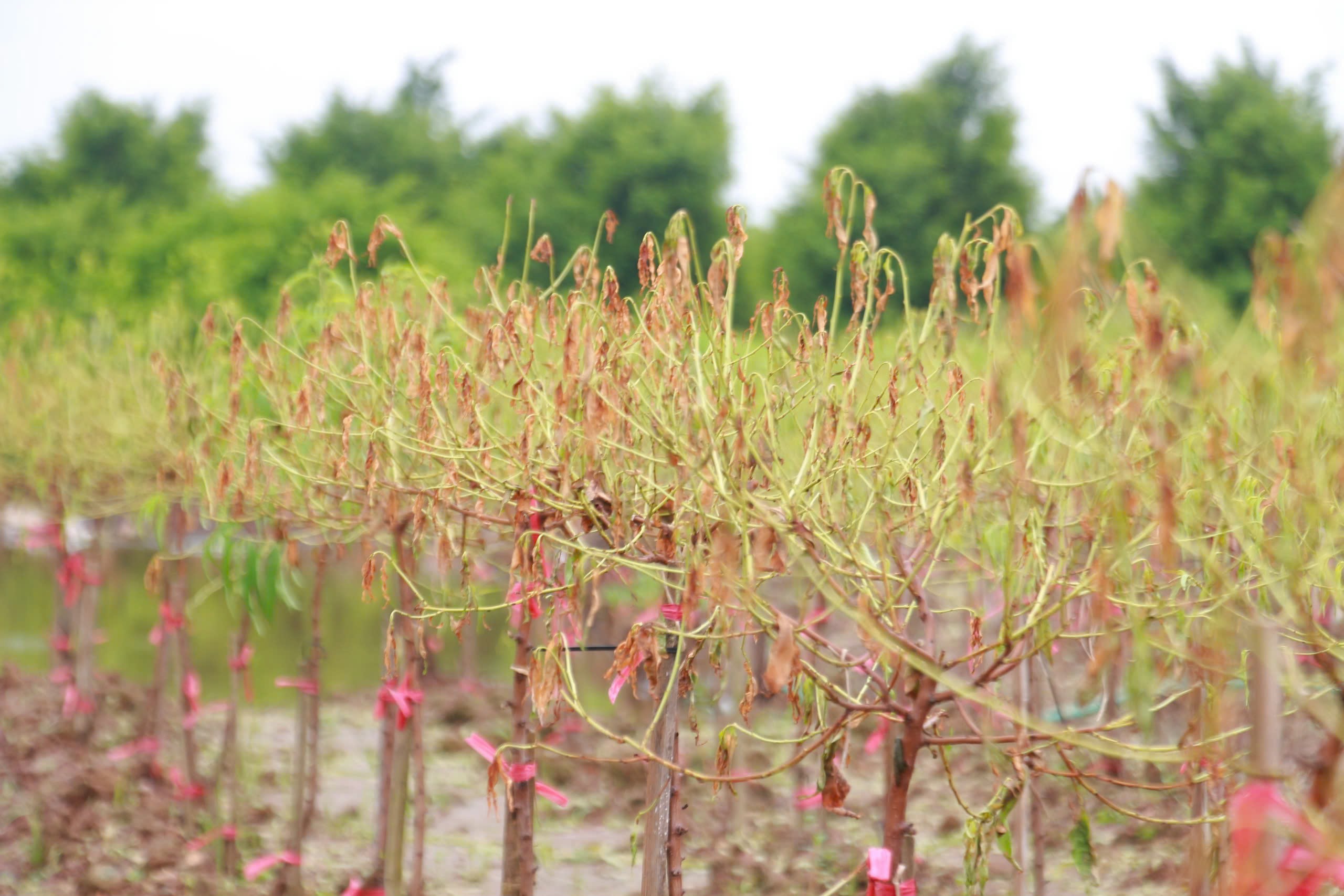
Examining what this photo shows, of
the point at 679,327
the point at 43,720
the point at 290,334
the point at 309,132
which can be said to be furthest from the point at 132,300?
the point at 679,327

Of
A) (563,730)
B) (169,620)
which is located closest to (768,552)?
(169,620)

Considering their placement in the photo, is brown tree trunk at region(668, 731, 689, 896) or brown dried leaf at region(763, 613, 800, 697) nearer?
brown dried leaf at region(763, 613, 800, 697)

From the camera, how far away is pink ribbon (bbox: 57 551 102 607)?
26.2 feet

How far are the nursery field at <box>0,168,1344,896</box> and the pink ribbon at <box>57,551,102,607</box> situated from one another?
0.52 metres

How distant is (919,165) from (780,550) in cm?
2573

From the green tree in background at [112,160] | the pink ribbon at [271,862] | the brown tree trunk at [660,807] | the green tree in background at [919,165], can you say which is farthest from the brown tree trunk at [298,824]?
the green tree in background at [112,160]

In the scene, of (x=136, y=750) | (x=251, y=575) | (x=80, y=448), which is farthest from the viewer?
(x=80, y=448)

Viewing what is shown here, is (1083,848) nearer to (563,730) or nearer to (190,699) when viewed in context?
(190,699)

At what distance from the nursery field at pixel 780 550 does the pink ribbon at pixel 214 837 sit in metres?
0.03

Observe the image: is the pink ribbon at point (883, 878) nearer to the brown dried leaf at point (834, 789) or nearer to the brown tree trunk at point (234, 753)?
the brown dried leaf at point (834, 789)

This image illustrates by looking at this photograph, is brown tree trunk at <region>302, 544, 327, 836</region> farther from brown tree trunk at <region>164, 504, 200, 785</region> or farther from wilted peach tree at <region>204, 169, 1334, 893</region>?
wilted peach tree at <region>204, 169, 1334, 893</region>

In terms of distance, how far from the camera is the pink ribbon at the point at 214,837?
17.7 ft

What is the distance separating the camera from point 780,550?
2695 millimetres

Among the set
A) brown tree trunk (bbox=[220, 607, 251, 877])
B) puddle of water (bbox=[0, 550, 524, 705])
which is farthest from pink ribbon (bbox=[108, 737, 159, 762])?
puddle of water (bbox=[0, 550, 524, 705])
